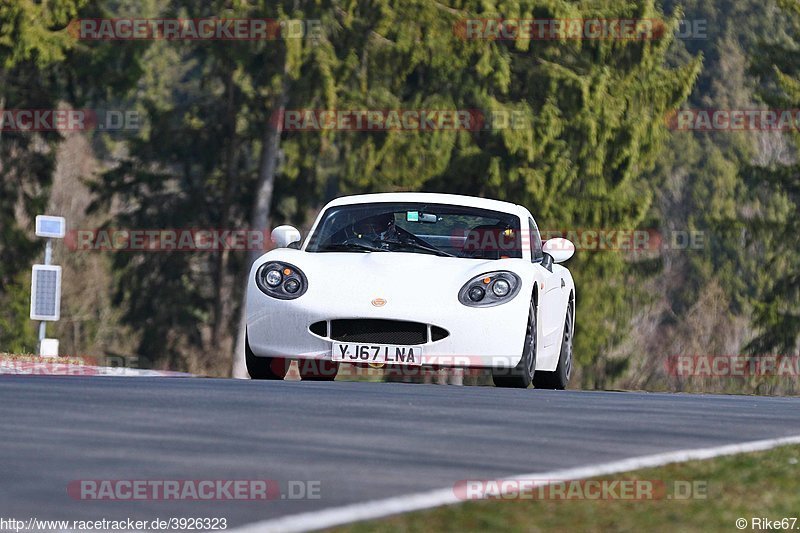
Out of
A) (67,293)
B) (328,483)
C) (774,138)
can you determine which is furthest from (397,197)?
(774,138)

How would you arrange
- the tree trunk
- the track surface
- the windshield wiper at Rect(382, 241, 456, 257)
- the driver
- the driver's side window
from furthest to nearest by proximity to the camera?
the tree trunk
the driver's side window
the driver
the windshield wiper at Rect(382, 241, 456, 257)
the track surface

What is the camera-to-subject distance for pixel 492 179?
4019 cm

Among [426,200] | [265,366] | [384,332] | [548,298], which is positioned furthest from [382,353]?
[426,200]

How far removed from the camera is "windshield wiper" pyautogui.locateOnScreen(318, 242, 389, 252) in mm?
14148

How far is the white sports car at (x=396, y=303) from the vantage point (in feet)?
43.5

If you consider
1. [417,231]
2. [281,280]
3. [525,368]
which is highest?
[417,231]

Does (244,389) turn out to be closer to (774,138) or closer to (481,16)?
(481,16)

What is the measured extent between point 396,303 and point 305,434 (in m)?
4.84

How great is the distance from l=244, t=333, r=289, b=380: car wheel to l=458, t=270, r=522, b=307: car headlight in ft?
5.24

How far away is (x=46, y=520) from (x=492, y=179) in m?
34.5

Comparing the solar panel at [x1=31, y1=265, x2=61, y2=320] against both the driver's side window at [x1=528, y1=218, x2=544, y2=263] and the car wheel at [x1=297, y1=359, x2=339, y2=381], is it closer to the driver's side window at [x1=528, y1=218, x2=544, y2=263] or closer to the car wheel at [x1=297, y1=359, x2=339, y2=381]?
the car wheel at [x1=297, y1=359, x2=339, y2=381]

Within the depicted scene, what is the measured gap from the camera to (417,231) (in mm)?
14609

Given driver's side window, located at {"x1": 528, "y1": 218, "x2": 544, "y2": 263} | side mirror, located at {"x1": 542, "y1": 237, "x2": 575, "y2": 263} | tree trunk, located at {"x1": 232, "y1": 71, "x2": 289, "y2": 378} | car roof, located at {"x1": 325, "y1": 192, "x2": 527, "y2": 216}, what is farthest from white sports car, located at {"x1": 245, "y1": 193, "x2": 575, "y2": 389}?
tree trunk, located at {"x1": 232, "y1": 71, "x2": 289, "y2": 378}

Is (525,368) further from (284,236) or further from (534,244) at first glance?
(284,236)
